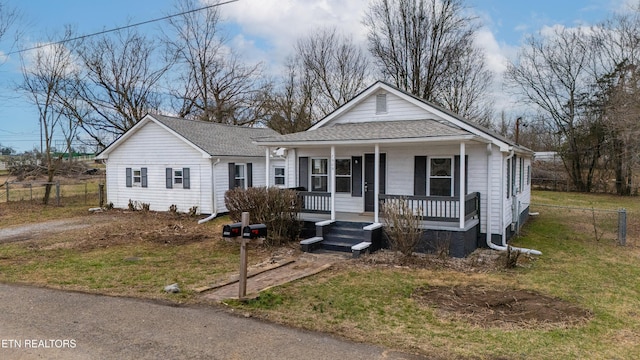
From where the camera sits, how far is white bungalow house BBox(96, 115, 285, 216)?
1742 centimetres

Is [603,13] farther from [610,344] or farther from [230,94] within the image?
[610,344]

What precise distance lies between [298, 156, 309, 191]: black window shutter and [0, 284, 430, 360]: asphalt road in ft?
25.7

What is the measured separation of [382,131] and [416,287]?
5.26 meters

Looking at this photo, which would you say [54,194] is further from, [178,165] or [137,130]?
[178,165]

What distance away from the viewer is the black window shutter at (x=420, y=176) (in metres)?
11.9

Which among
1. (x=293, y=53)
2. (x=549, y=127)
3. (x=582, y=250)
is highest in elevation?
(x=293, y=53)

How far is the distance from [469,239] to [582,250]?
132 inches

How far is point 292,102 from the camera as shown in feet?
109

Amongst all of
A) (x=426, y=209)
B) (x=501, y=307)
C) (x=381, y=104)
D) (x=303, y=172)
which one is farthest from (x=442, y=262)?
(x=381, y=104)

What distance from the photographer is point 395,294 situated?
6.97 m

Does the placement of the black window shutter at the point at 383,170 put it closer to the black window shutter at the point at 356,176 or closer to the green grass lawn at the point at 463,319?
the black window shutter at the point at 356,176

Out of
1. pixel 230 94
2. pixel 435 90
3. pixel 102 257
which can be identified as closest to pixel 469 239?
pixel 102 257

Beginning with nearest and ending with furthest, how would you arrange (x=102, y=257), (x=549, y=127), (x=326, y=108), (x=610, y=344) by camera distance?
(x=610, y=344) → (x=102, y=257) → (x=326, y=108) → (x=549, y=127)

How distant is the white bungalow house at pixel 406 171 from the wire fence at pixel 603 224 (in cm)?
263
